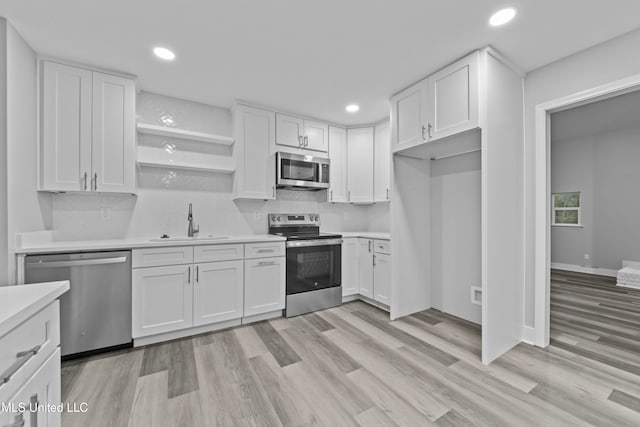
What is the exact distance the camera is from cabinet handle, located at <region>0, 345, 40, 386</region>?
0.79 metres

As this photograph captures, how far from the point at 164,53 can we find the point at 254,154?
4.12 ft

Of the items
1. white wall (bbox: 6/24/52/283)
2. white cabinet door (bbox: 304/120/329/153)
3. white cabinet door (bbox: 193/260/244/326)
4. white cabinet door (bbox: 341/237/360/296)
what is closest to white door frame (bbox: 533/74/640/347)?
white cabinet door (bbox: 341/237/360/296)

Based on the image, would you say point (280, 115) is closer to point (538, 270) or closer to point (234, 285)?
point (234, 285)

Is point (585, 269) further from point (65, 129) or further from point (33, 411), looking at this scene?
point (65, 129)

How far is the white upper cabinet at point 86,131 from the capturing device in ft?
7.30

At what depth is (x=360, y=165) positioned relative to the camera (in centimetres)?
385

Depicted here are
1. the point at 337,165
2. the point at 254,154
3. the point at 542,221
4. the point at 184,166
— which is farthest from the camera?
the point at 337,165

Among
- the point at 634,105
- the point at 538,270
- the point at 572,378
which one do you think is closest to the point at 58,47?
the point at 538,270

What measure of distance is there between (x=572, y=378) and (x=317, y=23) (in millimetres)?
3088

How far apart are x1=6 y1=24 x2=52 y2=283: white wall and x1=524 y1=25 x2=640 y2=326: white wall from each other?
408 centimetres

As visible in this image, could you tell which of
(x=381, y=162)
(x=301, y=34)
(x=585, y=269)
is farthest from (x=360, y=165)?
(x=585, y=269)

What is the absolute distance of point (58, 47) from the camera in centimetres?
212

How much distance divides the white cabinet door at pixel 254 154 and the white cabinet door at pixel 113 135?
1.00m

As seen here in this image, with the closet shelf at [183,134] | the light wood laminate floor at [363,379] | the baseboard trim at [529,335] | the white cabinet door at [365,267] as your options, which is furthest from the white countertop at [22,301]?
the baseboard trim at [529,335]
